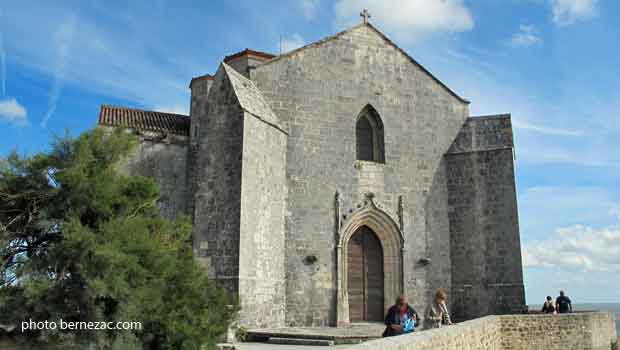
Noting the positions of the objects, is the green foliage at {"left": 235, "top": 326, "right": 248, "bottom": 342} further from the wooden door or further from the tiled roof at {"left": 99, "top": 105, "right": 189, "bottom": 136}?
the tiled roof at {"left": 99, "top": 105, "right": 189, "bottom": 136}

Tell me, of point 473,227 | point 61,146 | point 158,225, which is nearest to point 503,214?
point 473,227

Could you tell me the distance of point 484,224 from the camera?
1742 centimetres

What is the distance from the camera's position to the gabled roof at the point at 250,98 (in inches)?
562

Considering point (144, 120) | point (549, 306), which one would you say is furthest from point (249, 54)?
point (549, 306)

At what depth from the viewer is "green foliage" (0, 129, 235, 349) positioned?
8734 millimetres

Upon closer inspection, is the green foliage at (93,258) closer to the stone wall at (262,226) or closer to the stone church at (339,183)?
the stone wall at (262,226)

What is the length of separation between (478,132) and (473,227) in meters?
3.11

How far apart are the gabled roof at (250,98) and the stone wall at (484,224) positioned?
20.5ft

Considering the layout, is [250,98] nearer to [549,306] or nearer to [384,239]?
[384,239]

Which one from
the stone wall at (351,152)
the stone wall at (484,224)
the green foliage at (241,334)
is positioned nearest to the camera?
the green foliage at (241,334)

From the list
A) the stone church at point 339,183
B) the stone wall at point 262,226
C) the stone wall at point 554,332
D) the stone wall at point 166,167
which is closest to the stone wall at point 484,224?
the stone church at point 339,183

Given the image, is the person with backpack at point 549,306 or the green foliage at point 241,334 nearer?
the green foliage at point 241,334

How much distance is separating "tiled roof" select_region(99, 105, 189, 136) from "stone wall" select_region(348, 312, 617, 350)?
937 centimetres

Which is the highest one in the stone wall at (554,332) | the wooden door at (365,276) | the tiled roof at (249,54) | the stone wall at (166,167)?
the tiled roof at (249,54)
